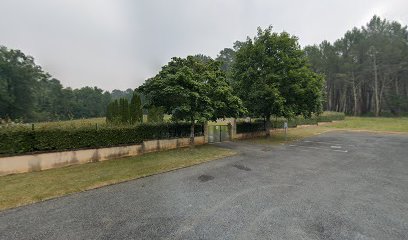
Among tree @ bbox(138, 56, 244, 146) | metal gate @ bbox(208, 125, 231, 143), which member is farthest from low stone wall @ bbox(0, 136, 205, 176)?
metal gate @ bbox(208, 125, 231, 143)

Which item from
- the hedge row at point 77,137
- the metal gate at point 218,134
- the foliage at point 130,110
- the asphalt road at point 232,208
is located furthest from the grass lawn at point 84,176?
the foliage at point 130,110

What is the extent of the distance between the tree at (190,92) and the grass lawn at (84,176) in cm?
320

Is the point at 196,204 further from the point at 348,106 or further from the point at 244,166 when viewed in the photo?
the point at 348,106

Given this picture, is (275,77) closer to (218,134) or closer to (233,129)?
(233,129)

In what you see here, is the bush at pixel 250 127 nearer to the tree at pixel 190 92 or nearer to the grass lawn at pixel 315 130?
the grass lawn at pixel 315 130

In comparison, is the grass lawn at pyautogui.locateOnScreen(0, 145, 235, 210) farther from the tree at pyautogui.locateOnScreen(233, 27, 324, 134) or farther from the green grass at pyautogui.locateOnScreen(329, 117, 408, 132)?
the green grass at pyautogui.locateOnScreen(329, 117, 408, 132)

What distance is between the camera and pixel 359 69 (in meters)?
62.3

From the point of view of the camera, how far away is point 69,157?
13.0m

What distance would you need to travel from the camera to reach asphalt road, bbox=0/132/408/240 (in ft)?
19.7

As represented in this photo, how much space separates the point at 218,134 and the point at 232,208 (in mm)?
14809

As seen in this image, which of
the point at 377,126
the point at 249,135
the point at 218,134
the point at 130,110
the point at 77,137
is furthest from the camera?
the point at 377,126

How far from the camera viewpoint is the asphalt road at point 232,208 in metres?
6.02

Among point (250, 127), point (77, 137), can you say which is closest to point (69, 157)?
point (77, 137)

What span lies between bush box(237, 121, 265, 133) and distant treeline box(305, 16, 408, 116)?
1856 inches
